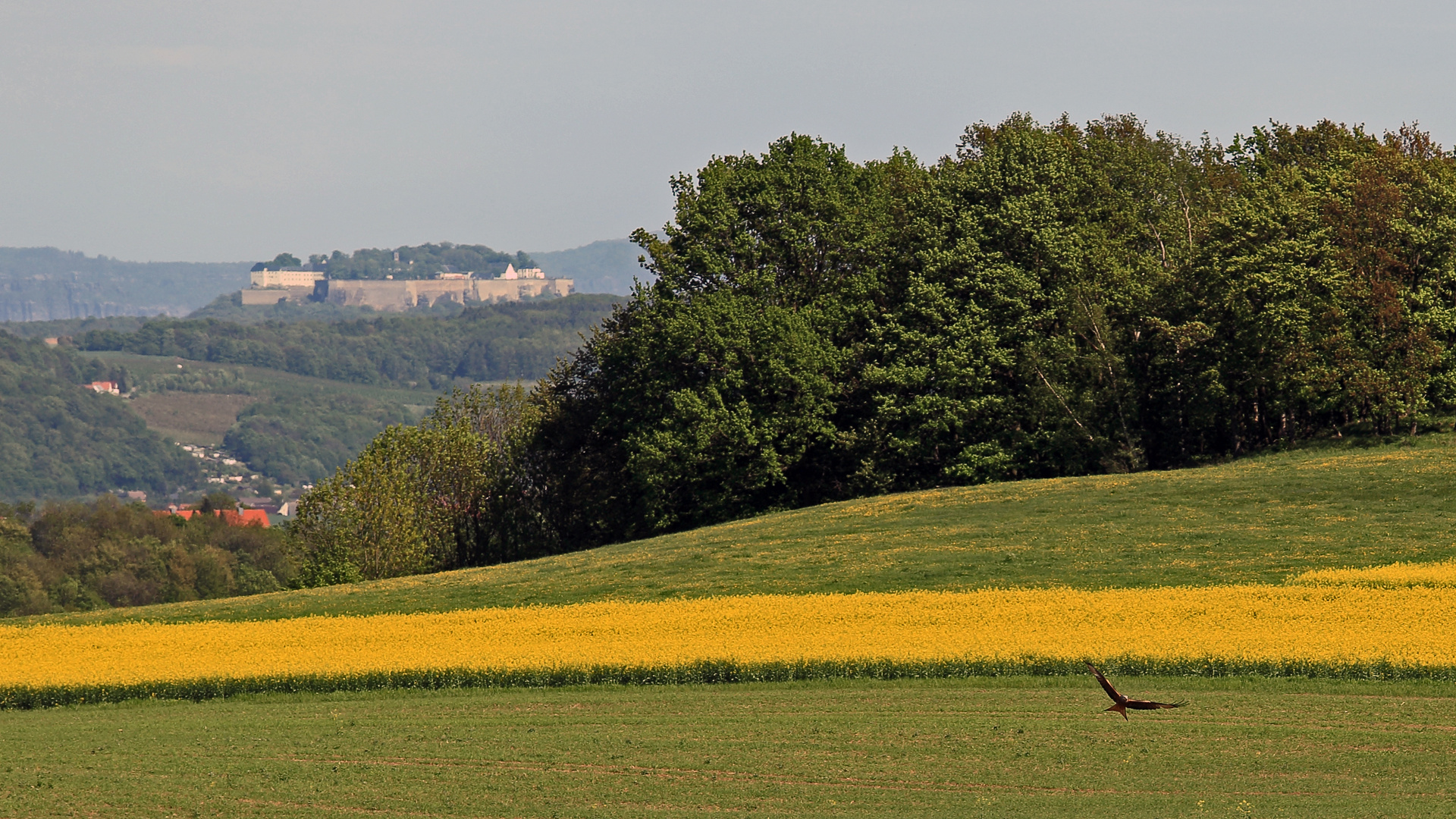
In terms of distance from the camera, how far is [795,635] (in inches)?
1125

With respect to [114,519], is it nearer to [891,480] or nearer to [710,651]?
[891,480]

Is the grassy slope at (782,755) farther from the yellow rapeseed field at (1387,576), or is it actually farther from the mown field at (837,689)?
the yellow rapeseed field at (1387,576)

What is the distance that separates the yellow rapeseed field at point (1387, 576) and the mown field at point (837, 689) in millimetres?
136

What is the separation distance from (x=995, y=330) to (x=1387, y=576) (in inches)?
1075

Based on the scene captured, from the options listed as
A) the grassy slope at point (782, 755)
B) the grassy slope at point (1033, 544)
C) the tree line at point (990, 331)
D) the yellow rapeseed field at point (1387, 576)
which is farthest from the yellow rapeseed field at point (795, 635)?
the tree line at point (990, 331)

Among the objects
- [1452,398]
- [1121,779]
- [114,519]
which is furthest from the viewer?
[114,519]

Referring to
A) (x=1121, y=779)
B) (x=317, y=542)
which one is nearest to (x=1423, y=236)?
(x=1121, y=779)

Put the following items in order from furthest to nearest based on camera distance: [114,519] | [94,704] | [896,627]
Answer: [114,519] < [896,627] < [94,704]

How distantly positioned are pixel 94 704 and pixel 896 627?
53.3 ft

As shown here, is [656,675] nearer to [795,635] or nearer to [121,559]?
[795,635]

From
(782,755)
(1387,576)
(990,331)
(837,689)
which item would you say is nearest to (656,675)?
(837,689)

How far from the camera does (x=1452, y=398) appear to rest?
5291 cm

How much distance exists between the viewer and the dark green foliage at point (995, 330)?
54.4 metres

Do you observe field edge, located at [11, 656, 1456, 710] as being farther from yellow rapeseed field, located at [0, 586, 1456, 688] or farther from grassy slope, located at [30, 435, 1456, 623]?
grassy slope, located at [30, 435, 1456, 623]
